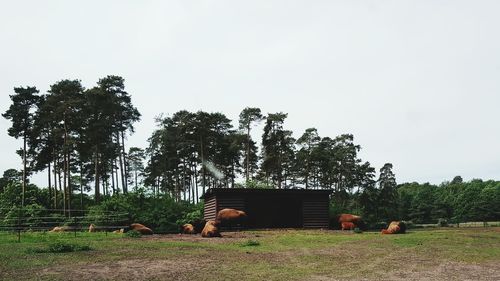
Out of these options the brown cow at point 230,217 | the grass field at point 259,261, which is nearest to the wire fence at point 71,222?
the grass field at point 259,261

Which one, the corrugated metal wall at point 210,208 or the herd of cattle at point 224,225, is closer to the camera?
the herd of cattle at point 224,225

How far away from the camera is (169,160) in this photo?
64562mm

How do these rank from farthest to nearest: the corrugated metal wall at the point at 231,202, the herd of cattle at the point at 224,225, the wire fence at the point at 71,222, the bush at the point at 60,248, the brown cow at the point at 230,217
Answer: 1. the corrugated metal wall at the point at 231,202
2. the brown cow at the point at 230,217
3. the herd of cattle at the point at 224,225
4. the wire fence at the point at 71,222
5. the bush at the point at 60,248

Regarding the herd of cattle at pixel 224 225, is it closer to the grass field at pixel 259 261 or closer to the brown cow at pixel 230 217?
the brown cow at pixel 230 217

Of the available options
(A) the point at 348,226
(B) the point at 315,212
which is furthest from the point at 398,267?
(B) the point at 315,212

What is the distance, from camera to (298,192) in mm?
35906

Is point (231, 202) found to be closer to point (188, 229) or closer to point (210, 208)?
point (210, 208)

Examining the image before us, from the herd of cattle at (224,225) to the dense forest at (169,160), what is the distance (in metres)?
5.43

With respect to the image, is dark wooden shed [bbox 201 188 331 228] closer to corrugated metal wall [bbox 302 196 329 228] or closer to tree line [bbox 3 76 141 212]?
corrugated metal wall [bbox 302 196 329 228]

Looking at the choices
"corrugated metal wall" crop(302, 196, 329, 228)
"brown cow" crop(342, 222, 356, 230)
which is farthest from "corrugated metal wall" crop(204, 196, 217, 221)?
"brown cow" crop(342, 222, 356, 230)

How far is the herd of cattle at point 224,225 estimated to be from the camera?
26.6m

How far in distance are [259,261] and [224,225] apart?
1861 cm

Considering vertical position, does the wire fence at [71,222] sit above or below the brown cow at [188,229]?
above

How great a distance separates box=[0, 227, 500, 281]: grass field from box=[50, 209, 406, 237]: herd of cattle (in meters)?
6.51
